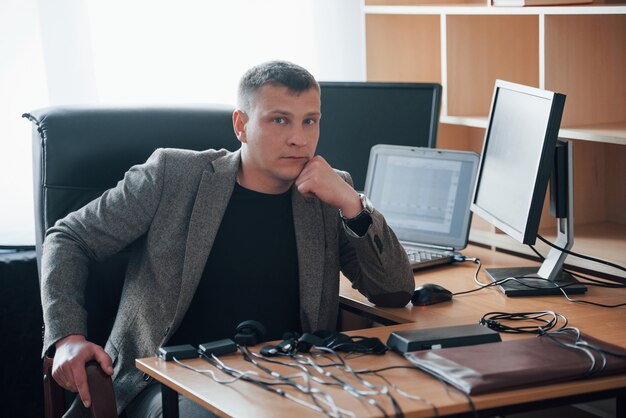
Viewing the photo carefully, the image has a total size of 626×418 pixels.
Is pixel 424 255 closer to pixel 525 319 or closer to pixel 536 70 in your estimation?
pixel 525 319

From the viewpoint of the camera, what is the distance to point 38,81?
9.38ft

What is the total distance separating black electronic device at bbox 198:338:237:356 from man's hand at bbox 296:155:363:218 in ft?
1.46

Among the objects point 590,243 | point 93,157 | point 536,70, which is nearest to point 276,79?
point 93,157

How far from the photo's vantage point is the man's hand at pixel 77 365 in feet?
6.23

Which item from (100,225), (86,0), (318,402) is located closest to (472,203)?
(100,225)

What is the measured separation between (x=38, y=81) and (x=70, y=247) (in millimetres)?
Result: 913

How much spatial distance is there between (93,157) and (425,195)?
3.01ft

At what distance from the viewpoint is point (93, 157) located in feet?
7.47

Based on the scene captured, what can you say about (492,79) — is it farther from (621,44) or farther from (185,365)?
(185,365)

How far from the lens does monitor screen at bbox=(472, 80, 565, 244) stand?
2.04 m

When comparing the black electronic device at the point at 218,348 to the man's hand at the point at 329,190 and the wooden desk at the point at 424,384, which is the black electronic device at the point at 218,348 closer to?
the wooden desk at the point at 424,384

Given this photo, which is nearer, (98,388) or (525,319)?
Result: (98,388)

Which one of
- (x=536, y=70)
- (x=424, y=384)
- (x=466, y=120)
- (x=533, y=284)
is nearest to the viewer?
(x=424, y=384)

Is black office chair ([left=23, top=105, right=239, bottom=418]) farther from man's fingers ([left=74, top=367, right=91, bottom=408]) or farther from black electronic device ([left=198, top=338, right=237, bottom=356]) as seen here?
black electronic device ([left=198, top=338, right=237, bottom=356])
